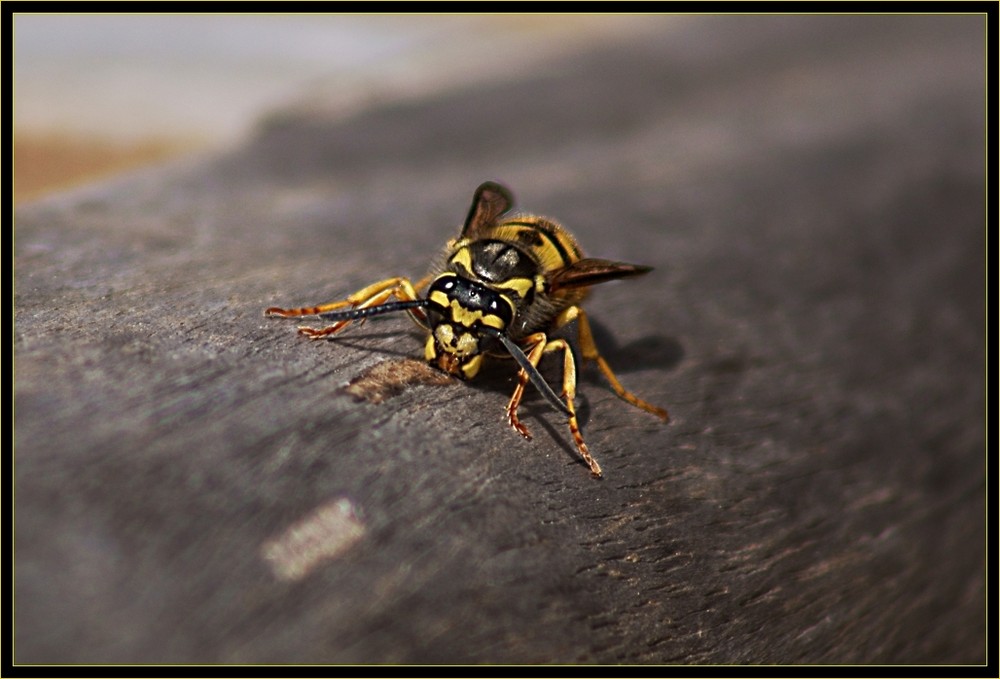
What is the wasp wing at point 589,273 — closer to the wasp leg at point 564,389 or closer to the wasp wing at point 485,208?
the wasp leg at point 564,389

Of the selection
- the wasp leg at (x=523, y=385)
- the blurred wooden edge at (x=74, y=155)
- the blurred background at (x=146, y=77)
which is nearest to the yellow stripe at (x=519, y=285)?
the wasp leg at (x=523, y=385)

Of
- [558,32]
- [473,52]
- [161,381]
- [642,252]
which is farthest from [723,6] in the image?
[161,381]

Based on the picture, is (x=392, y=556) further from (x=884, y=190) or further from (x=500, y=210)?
(x=884, y=190)

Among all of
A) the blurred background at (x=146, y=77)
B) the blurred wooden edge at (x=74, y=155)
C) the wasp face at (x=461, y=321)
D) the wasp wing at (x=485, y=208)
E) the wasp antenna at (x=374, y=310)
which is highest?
the blurred background at (x=146, y=77)

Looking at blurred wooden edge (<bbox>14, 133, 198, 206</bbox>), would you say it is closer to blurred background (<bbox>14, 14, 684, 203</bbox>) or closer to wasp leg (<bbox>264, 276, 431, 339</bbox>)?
blurred background (<bbox>14, 14, 684, 203</bbox>)

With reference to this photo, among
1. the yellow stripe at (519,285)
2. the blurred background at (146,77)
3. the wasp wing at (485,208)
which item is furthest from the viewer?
the blurred background at (146,77)

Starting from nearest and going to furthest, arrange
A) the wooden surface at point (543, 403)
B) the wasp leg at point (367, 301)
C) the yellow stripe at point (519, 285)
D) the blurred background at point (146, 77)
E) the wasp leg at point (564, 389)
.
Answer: the wooden surface at point (543, 403) < the wasp leg at point (564, 389) < the wasp leg at point (367, 301) < the yellow stripe at point (519, 285) < the blurred background at point (146, 77)

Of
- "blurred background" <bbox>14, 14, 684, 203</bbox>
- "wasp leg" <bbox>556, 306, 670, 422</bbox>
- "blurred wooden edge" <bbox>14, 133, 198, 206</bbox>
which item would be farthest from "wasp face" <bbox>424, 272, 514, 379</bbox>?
"blurred wooden edge" <bbox>14, 133, 198, 206</bbox>
